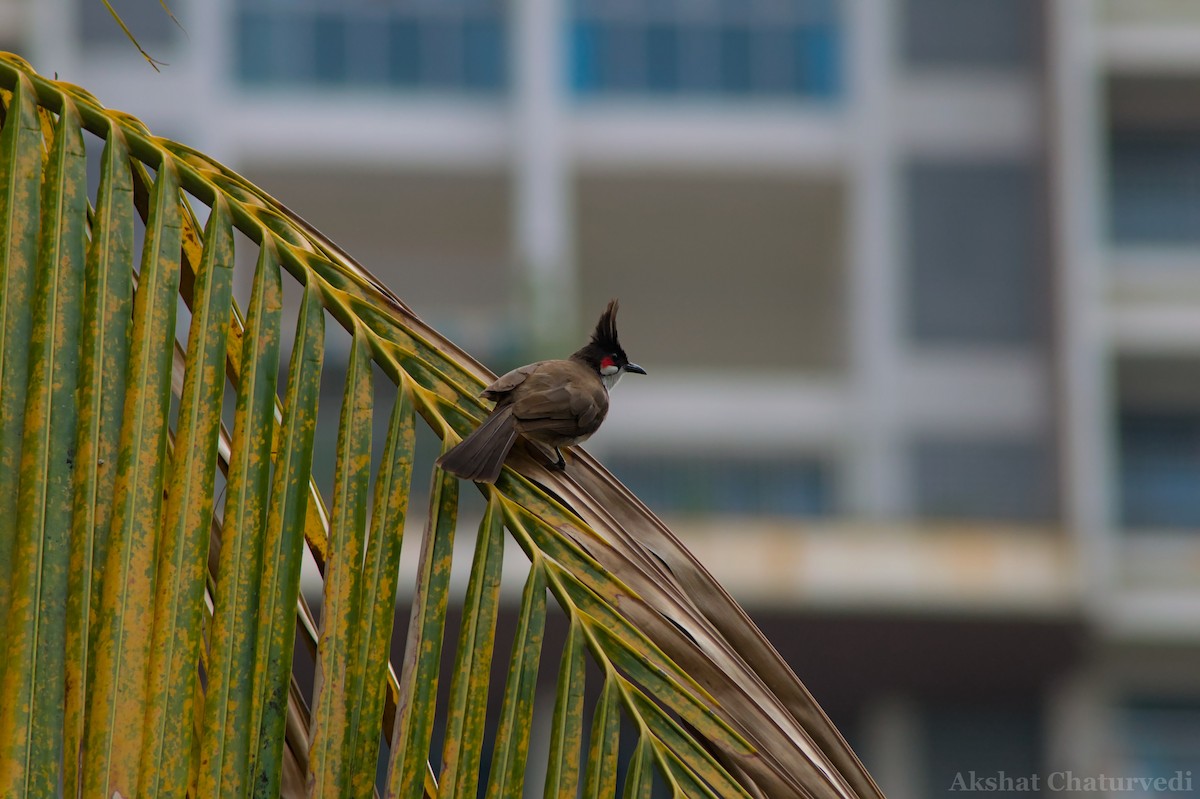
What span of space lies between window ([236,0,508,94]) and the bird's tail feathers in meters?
16.2

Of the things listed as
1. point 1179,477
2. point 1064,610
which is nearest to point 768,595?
point 1064,610

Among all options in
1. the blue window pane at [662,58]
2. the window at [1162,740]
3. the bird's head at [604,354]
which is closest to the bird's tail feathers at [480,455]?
the bird's head at [604,354]

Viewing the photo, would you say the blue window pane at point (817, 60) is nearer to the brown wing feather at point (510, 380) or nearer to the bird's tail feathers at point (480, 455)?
the brown wing feather at point (510, 380)

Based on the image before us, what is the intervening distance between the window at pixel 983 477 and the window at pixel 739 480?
1.12 meters

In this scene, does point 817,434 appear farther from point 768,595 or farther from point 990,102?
point 990,102

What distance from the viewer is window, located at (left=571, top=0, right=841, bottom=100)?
17812 millimetres

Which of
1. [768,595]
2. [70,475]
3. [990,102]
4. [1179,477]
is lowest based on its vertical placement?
[70,475]

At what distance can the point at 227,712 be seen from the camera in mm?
1489

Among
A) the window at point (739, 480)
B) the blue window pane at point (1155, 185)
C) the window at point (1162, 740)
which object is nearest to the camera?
the window at point (1162, 740)

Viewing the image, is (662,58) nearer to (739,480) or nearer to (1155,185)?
(739,480)

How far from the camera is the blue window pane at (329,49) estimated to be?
696 inches

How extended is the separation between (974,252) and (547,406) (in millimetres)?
16247

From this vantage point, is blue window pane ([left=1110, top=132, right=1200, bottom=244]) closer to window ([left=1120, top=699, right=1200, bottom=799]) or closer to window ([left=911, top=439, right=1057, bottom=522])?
window ([left=911, top=439, right=1057, bottom=522])

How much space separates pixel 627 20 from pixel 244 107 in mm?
4240
